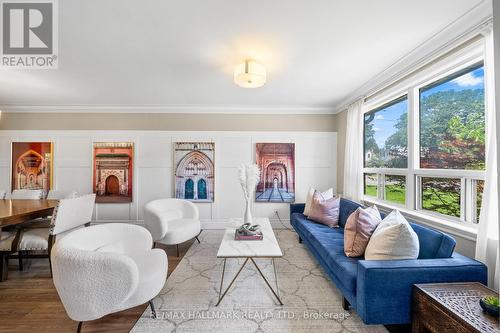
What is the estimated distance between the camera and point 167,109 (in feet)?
14.4

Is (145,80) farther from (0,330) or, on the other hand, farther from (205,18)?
(0,330)

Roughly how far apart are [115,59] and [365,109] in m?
3.55

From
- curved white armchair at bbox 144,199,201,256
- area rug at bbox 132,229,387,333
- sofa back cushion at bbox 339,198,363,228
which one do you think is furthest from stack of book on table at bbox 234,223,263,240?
sofa back cushion at bbox 339,198,363,228

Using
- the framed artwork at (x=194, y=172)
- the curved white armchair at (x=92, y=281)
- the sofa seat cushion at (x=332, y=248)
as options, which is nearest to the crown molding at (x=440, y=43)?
the sofa seat cushion at (x=332, y=248)

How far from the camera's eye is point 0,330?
5.77 ft

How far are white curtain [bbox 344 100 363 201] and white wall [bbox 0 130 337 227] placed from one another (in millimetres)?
989

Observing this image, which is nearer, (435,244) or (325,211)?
(435,244)

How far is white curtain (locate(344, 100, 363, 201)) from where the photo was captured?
350cm

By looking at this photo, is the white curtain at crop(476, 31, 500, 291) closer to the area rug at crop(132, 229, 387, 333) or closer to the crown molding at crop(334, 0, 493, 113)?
the crown molding at crop(334, 0, 493, 113)

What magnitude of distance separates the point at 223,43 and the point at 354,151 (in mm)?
2660

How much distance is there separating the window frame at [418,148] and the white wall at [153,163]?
1.71 m

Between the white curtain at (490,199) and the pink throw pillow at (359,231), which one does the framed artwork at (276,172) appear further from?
the white curtain at (490,199)

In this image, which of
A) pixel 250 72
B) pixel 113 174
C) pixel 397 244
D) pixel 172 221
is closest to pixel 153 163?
pixel 113 174

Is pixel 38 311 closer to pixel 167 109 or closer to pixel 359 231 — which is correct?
pixel 359 231
